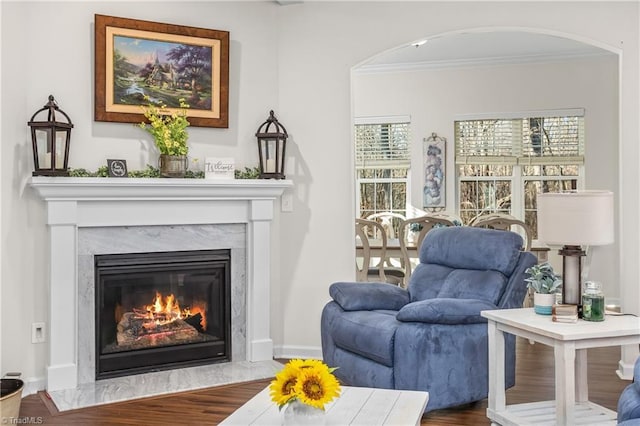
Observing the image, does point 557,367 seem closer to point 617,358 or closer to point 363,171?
point 617,358

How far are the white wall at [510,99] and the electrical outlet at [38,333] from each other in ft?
14.4

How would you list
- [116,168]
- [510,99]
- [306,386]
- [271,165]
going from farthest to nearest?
[510,99]
[271,165]
[116,168]
[306,386]

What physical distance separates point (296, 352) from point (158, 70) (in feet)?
7.25

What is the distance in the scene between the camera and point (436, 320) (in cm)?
325

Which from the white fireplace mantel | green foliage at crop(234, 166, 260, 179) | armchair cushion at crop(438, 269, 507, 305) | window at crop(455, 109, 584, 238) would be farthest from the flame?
window at crop(455, 109, 584, 238)

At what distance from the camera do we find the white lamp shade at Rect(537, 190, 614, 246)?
9.74ft

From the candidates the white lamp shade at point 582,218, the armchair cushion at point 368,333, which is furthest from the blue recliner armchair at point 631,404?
the armchair cushion at point 368,333

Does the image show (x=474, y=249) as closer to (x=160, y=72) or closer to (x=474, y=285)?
(x=474, y=285)

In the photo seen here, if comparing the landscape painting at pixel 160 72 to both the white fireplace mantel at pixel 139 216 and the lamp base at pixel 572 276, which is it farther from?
the lamp base at pixel 572 276

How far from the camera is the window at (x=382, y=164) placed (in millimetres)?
7672

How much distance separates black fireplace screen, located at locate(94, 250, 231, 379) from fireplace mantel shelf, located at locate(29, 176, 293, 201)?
41 centimetres

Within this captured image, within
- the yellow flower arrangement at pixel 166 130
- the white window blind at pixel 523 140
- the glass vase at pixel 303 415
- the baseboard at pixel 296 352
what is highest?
the white window blind at pixel 523 140

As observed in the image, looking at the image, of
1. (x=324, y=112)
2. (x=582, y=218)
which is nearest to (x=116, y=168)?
(x=324, y=112)

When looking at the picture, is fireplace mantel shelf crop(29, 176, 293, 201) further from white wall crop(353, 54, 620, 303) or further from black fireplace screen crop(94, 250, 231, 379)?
white wall crop(353, 54, 620, 303)
